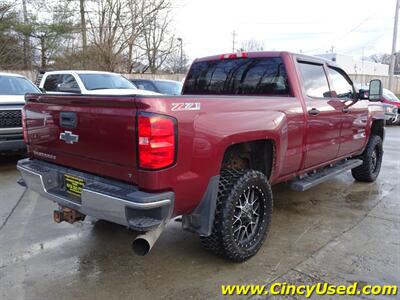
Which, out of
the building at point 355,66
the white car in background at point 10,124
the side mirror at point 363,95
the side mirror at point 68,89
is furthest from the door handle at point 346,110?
the building at point 355,66

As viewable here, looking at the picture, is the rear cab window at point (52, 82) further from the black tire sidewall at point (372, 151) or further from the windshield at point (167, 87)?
the black tire sidewall at point (372, 151)

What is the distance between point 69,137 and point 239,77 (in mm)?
2186

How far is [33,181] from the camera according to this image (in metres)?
3.21

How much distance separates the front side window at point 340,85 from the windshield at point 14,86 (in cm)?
600

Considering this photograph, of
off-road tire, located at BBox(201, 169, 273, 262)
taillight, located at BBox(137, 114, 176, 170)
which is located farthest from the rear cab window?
taillight, located at BBox(137, 114, 176, 170)

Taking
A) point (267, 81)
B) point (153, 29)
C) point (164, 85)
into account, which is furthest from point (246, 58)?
point (153, 29)

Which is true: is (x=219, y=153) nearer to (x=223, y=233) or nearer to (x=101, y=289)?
(x=223, y=233)

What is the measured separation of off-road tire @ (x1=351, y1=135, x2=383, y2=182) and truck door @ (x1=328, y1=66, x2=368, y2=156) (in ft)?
1.35

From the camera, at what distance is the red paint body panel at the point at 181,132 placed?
2.54 meters

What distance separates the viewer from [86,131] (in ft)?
9.23

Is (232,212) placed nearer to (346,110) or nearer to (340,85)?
(346,110)

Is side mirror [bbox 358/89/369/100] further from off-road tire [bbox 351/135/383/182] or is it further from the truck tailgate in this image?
the truck tailgate

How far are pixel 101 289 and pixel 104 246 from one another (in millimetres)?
804

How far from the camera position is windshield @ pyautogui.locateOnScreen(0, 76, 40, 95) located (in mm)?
7582
